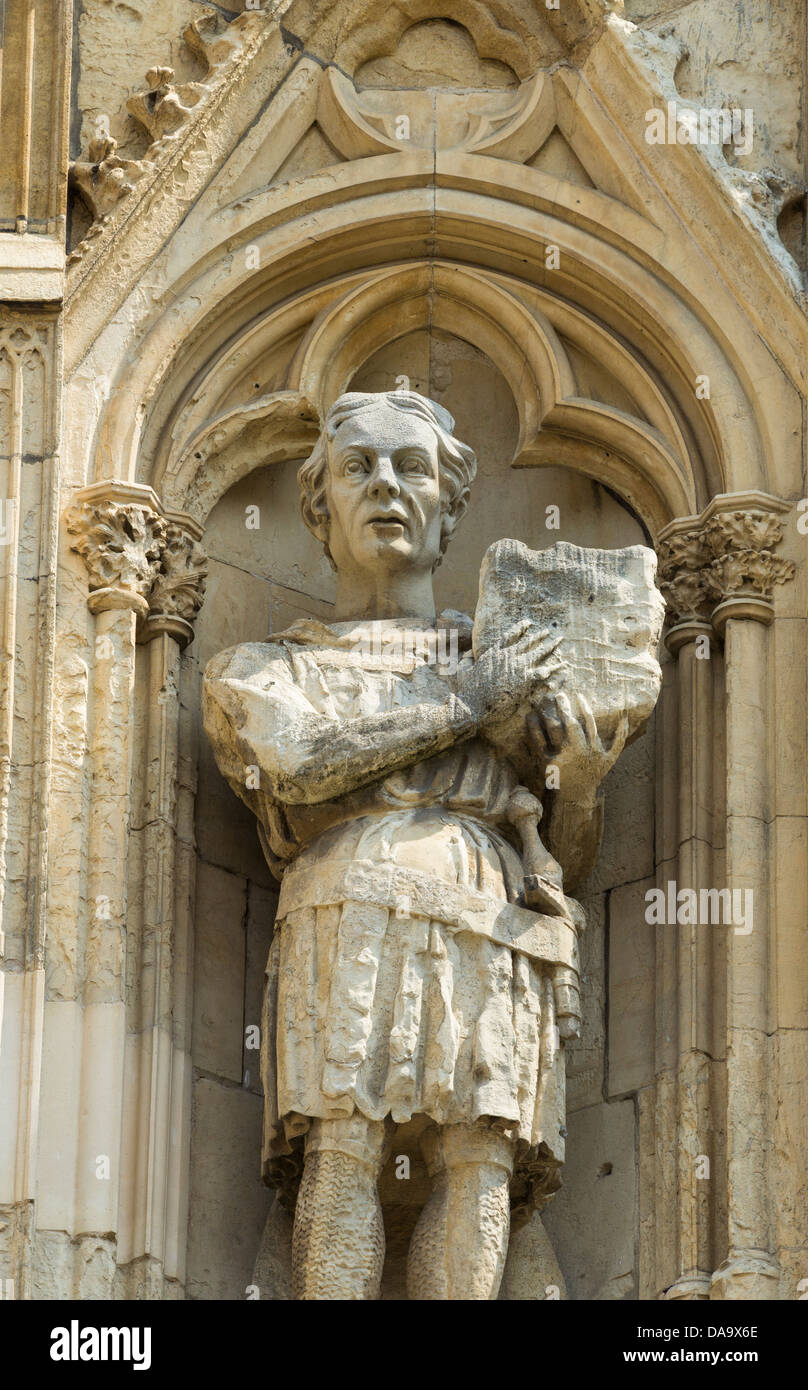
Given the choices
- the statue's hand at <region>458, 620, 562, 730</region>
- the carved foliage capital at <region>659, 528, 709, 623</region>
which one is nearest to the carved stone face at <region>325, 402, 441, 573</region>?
the statue's hand at <region>458, 620, 562, 730</region>

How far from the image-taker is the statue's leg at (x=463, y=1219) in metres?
10.2

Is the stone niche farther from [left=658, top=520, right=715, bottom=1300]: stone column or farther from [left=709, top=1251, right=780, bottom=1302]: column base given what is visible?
[left=709, top=1251, right=780, bottom=1302]: column base

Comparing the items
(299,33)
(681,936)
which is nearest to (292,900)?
(681,936)

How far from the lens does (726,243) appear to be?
11.9 m

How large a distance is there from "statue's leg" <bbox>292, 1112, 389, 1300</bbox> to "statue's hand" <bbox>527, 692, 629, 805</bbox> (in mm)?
1240

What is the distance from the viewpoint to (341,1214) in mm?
10273

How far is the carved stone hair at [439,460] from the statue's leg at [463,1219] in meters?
2.08

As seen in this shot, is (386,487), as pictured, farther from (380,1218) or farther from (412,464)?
(380,1218)

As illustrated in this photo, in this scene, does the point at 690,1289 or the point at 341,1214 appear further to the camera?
the point at 690,1289

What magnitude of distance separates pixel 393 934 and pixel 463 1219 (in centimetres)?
82

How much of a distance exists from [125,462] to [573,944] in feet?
7.12

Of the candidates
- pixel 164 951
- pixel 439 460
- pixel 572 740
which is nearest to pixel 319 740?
pixel 572 740

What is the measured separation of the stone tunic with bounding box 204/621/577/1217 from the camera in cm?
1034
